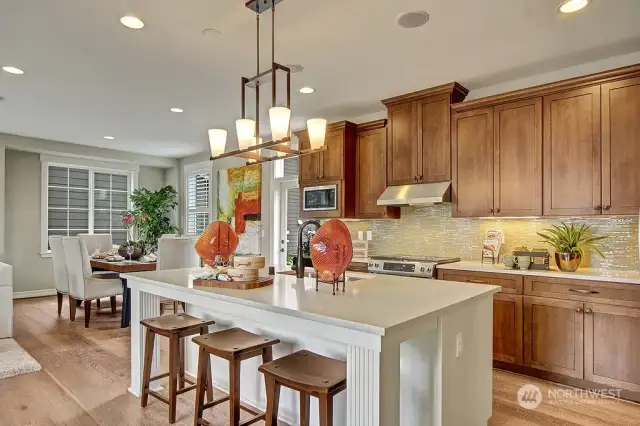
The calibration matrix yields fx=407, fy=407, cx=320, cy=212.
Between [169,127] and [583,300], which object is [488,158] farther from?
[169,127]

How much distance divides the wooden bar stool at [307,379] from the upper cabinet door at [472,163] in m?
2.49

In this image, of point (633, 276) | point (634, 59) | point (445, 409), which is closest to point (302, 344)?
point (445, 409)

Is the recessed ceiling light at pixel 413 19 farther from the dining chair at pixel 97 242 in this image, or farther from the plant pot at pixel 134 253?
the dining chair at pixel 97 242

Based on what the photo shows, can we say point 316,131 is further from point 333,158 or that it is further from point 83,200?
point 83,200

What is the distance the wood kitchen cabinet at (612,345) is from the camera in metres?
2.82

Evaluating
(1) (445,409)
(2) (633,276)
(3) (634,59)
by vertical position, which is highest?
(3) (634,59)

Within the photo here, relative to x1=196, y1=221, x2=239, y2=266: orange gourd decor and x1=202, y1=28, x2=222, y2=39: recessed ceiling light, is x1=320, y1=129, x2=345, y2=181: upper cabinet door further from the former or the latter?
x1=196, y1=221, x2=239, y2=266: orange gourd decor

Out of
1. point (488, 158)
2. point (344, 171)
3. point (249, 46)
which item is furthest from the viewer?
point (344, 171)

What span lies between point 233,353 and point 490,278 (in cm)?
238

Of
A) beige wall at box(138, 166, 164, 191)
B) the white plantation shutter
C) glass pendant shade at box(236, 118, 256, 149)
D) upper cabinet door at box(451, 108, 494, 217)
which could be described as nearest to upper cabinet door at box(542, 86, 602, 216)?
upper cabinet door at box(451, 108, 494, 217)

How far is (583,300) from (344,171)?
8.75 feet

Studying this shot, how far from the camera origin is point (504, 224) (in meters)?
3.93

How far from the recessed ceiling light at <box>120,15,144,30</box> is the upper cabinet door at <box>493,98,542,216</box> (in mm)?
2979

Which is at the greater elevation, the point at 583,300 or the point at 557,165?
the point at 557,165
